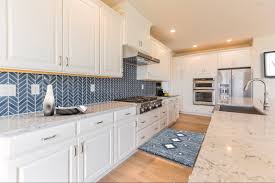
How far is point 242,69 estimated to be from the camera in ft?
15.0

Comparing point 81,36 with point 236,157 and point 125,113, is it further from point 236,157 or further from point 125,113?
point 236,157

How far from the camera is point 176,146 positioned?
8.89 feet

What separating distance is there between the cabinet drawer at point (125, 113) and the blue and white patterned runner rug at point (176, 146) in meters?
0.75

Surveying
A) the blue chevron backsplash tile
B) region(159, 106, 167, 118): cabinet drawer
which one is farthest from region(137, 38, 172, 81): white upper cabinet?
region(159, 106, 167, 118): cabinet drawer

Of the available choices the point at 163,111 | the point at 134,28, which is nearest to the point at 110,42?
the point at 134,28

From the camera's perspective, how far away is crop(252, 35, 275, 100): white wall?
13.5ft

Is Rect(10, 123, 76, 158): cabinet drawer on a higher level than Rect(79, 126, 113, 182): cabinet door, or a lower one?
higher

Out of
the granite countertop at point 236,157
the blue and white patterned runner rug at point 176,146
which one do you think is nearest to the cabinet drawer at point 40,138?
the granite countertop at point 236,157

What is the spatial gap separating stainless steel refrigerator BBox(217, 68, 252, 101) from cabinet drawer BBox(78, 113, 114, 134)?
12.8ft

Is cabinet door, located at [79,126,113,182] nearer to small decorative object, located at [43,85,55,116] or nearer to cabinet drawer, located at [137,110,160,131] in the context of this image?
small decorative object, located at [43,85,55,116]

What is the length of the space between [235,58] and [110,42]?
14.5ft

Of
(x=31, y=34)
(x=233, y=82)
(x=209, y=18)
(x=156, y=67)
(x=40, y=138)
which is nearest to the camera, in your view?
(x=40, y=138)

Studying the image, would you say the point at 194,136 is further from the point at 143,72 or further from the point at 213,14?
the point at 213,14

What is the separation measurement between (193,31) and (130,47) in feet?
6.96
